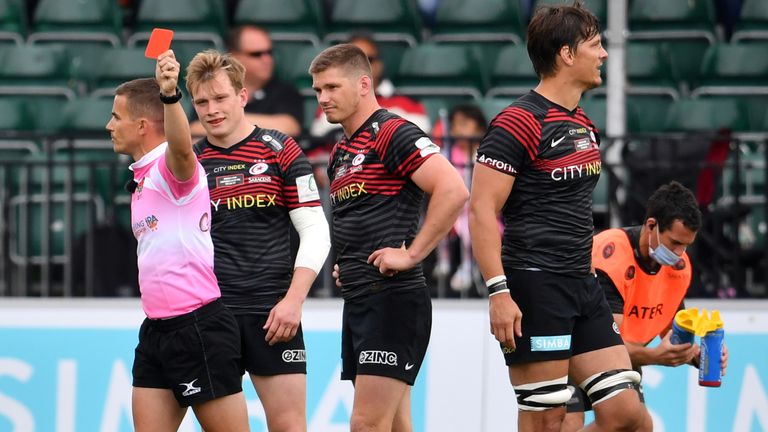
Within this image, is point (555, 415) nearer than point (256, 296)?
Yes

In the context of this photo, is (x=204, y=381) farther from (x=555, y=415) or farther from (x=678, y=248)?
(x=678, y=248)

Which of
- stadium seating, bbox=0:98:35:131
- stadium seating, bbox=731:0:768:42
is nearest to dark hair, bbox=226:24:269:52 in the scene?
stadium seating, bbox=0:98:35:131

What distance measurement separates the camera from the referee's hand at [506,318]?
5277 millimetres

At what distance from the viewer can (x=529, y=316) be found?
546 centimetres

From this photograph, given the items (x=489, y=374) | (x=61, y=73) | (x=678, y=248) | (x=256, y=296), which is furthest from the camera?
(x=61, y=73)

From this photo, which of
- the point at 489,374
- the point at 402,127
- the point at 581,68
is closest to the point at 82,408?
the point at 489,374

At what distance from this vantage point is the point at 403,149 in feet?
18.1

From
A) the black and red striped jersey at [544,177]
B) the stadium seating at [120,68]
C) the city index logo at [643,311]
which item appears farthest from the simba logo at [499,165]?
the stadium seating at [120,68]

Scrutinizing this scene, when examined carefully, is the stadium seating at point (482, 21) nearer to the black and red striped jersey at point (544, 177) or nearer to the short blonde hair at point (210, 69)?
the short blonde hair at point (210, 69)

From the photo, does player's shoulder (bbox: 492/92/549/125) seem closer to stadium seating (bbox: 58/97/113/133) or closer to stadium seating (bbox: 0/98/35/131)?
stadium seating (bbox: 58/97/113/133)

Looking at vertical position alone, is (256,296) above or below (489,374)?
above

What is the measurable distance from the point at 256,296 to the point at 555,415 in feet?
4.57

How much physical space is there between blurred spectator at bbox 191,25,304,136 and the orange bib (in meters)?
3.34

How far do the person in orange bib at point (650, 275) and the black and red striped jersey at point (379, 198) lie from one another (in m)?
1.29
